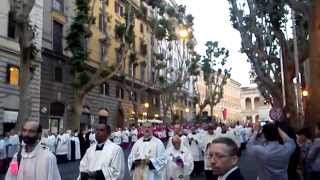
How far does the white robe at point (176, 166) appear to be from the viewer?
414 inches

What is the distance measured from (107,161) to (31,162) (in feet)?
5.86

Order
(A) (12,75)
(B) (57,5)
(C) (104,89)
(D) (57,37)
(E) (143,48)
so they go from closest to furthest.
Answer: (A) (12,75) < (D) (57,37) < (B) (57,5) < (C) (104,89) < (E) (143,48)

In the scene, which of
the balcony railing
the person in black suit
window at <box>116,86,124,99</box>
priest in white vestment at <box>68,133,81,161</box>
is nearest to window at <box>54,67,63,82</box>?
the balcony railing

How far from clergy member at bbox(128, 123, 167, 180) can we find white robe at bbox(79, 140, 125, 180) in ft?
7.45

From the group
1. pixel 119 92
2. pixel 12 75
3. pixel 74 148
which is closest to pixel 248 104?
pixel 119 92

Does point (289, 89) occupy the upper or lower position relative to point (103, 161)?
upper

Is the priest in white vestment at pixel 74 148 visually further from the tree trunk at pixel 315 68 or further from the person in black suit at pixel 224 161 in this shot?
the person in black suit at pixel 224 161

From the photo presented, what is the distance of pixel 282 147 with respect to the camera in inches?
261

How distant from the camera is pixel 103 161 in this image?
23.0 ft

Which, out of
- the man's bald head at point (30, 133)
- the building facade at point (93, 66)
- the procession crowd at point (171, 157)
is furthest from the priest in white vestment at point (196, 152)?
the building facade at point (93, 66)

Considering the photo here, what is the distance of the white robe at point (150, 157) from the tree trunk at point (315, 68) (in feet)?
11.4

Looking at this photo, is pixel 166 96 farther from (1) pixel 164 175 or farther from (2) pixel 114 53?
(1) pixel 164 175

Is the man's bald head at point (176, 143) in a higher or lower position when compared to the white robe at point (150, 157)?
higher

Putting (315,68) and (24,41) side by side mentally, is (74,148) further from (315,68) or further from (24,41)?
(315,68)
